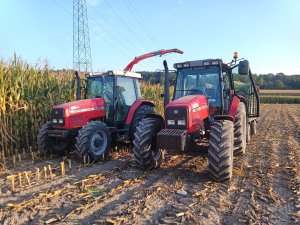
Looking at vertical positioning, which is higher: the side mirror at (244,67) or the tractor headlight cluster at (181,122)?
the side mirror at (244,67)

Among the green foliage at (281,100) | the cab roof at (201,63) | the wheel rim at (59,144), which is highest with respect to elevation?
the cab roof at (201,63)

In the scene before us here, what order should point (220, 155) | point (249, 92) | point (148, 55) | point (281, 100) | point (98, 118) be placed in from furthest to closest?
point (281, 100) → point (148, 55) → point (249, 92) → point (98, 118) → point (220, 155)

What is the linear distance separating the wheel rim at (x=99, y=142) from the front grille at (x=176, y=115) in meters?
1.79

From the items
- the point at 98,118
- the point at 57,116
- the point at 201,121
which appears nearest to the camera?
the point at 201,121

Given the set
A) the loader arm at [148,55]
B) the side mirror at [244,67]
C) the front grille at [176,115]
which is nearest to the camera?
the front grille at [176,115]

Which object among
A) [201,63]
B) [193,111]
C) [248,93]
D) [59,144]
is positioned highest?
[201,63]

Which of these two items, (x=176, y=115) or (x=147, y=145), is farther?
(x=147, y=145)

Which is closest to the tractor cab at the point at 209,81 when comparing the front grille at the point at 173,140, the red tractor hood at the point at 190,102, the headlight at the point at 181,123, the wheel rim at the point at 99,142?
the red tractor hood at the point at 190,102

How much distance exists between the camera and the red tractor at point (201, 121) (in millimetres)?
4887

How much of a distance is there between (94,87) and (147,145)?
9.63 feet

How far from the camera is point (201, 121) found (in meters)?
5.60

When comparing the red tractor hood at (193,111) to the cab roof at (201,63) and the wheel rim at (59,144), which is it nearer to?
the cab roof at (201,63)

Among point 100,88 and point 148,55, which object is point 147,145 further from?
point 148,55

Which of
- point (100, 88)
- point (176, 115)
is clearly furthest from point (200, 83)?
point (100, 88)
